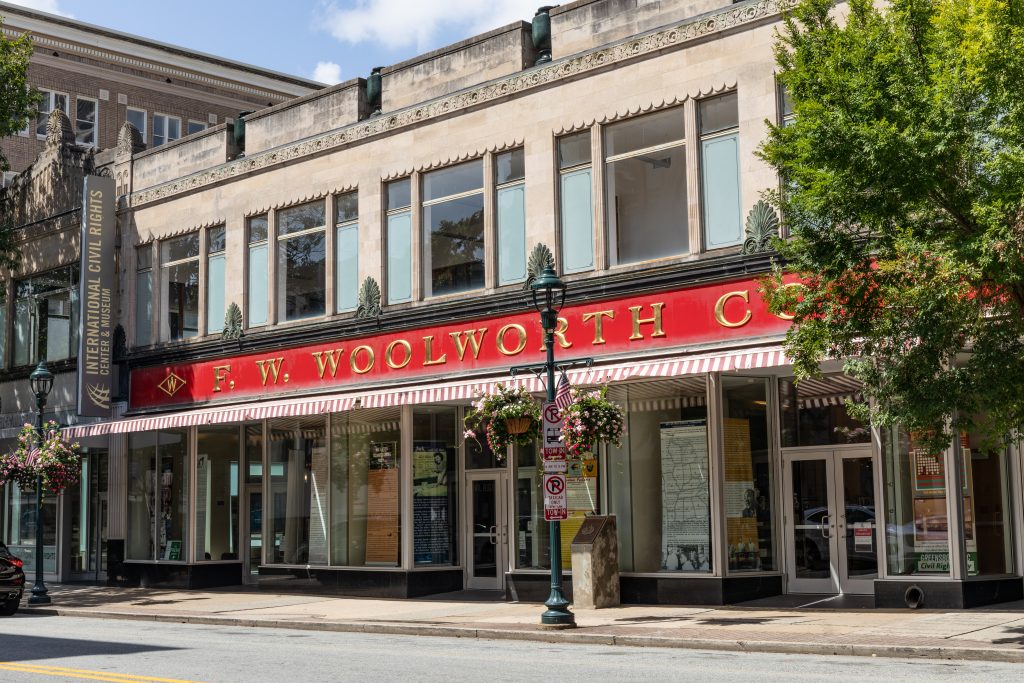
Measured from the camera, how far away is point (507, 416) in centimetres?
1873

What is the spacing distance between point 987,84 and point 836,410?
25.3ft

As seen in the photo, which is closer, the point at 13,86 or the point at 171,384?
the point at 171,384

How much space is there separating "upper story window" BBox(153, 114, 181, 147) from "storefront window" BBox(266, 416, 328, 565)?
27.3m

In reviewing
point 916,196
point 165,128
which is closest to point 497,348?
point 916,196

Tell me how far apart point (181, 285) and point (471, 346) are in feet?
32.4

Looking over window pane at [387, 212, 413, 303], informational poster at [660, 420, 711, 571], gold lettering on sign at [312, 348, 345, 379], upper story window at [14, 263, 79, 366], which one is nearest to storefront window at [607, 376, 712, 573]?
informational poster at [660, 420, 711, 571]

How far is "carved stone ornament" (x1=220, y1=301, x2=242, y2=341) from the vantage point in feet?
90.3

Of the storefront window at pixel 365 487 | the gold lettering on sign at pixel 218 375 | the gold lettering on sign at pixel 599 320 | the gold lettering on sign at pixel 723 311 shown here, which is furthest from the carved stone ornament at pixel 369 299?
the gold lettering on sign at pixel 723 311

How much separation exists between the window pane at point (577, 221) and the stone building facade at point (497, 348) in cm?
5

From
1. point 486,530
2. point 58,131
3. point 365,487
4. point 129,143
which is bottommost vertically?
point 486,530

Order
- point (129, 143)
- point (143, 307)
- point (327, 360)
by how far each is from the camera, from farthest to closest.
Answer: point (129, 143) < point (143, 307) < point (327, 360)

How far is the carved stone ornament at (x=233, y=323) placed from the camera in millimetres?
27531

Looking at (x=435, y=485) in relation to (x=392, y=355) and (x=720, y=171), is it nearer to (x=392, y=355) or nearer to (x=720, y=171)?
(x=392, y=355)

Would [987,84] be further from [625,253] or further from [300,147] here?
[300,147]
